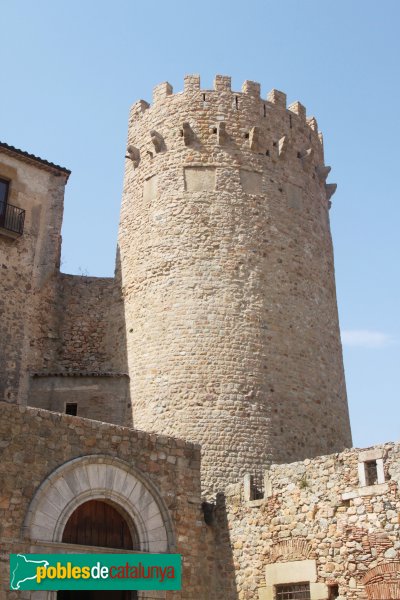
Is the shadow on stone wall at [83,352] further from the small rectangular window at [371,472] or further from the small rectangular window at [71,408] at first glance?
the small rectangular window at [371,472]

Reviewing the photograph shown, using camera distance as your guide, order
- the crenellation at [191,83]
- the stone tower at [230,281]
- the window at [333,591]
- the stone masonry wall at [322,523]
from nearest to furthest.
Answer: the stone masonry wall at [322,523]
the window at [333,591]
the stone tower at [230,281]
the crenellation at [191,83]

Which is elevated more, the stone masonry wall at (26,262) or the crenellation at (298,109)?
the crenellation at (298,109)

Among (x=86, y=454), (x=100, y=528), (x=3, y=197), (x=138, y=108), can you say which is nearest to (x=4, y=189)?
(x=3, y=197)

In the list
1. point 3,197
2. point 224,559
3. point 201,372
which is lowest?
point 224,559

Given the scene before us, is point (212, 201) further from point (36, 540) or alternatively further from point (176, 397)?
point (36, 540)

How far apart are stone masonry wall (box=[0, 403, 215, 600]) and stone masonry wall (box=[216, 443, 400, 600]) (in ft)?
2.27

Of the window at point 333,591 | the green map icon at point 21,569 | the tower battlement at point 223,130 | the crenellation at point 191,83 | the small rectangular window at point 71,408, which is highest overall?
the crenellation at point 191,83

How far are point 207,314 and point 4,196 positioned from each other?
566 centimetres

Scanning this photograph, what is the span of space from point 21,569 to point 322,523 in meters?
4.46

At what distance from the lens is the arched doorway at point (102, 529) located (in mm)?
10875

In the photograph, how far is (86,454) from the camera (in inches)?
437

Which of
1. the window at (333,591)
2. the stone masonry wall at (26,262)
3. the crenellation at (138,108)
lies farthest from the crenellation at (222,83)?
the window at (333,591)

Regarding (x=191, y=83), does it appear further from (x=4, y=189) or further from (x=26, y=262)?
(x=26, y=262)

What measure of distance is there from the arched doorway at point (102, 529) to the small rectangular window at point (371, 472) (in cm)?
362
